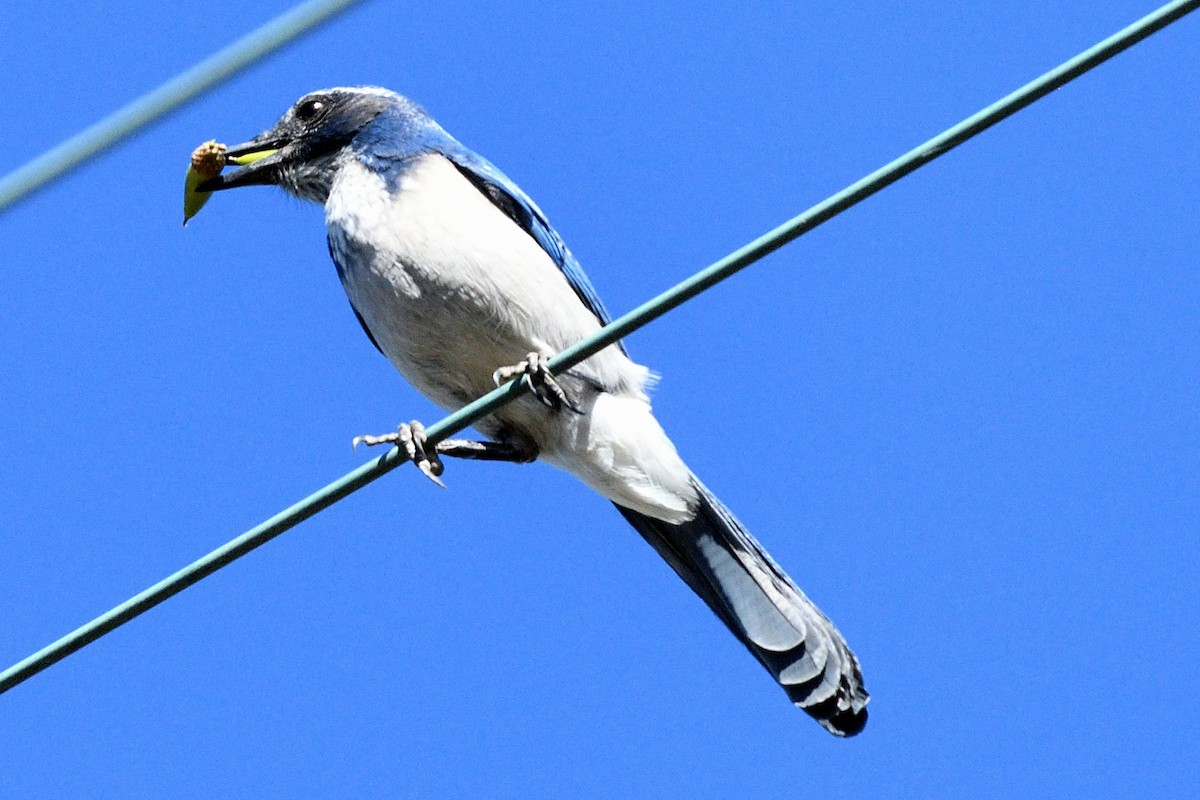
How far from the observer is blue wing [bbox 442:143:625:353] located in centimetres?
688

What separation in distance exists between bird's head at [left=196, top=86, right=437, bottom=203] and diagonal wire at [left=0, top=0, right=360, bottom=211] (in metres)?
4.22

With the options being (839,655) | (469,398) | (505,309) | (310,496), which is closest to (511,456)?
(469,398)

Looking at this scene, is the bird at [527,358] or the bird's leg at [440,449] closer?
the bird's leg at [440,449]

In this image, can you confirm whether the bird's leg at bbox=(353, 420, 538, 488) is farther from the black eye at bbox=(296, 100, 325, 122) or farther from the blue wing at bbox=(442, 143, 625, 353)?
the black eye at bbox=(296, 100, 325, 122)

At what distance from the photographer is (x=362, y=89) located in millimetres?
7492

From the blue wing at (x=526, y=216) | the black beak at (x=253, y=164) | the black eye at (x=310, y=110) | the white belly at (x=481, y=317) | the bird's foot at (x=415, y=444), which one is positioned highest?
the black eye at (x=310, y=110)

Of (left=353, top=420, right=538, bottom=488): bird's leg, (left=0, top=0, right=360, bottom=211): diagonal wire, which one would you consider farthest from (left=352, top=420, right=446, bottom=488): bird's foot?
(left=0, top=0, right=360, bottom=211): diagonal wire

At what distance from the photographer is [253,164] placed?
24.5ft

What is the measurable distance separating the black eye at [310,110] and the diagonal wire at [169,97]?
183 inches

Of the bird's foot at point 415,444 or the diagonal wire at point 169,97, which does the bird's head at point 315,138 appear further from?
the diagonal wire at point 169,97

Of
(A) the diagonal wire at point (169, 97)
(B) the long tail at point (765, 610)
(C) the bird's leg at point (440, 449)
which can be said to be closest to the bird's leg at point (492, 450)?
(C) the bird's leg at point (440, 449)

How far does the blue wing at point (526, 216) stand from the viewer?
688 cm

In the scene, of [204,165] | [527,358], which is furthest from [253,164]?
[527,358]

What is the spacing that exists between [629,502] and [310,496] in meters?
2.58
